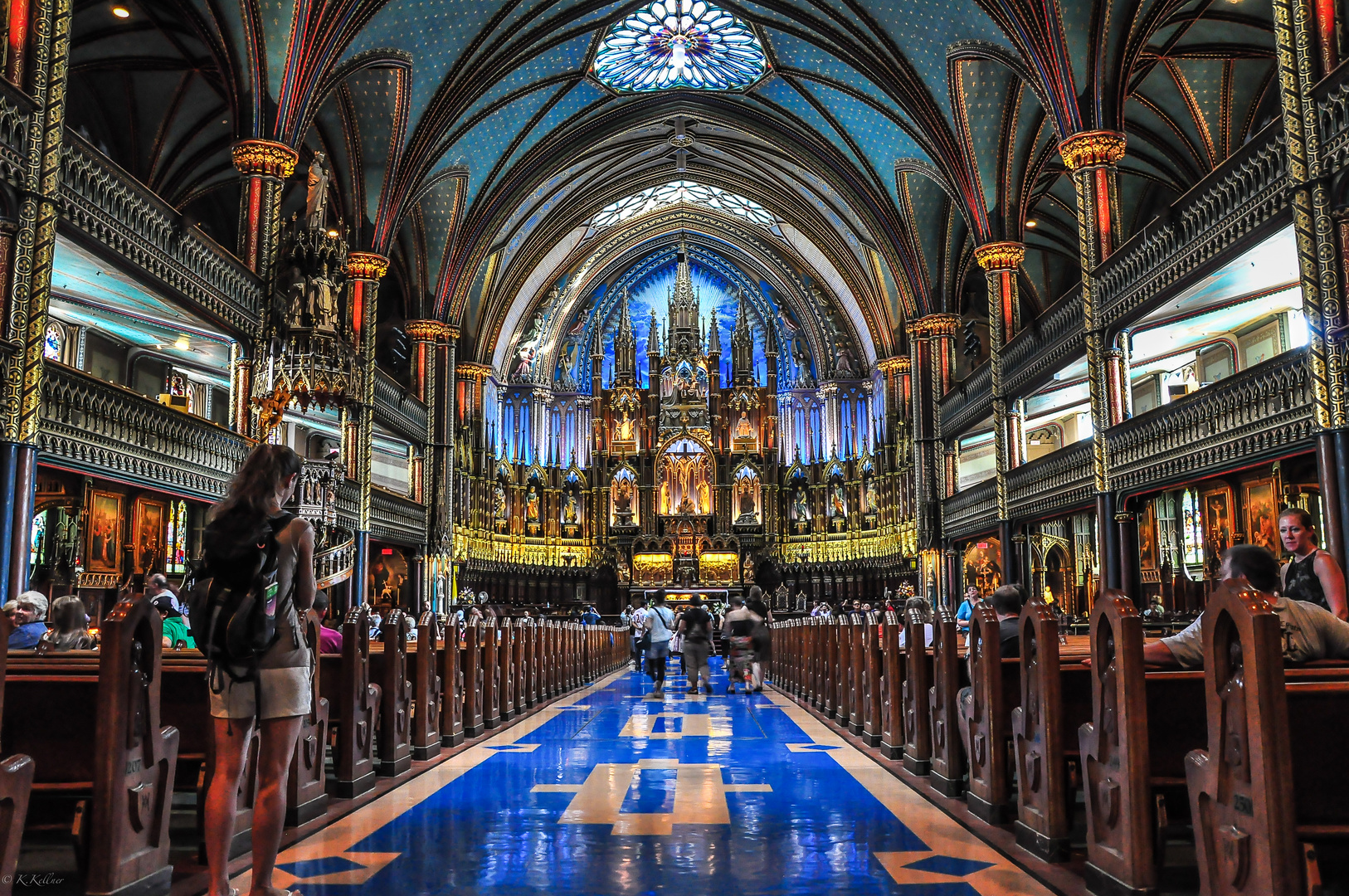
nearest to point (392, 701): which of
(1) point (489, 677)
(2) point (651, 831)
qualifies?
(2) point (651, 831)

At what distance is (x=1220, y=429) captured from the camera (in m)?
13.6

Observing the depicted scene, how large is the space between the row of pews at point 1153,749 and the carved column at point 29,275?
30.3ft

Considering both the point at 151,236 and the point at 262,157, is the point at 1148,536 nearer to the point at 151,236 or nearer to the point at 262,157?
the point at 262,157

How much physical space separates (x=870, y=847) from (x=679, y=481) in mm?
31686

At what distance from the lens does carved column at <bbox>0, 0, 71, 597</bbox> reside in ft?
34.6

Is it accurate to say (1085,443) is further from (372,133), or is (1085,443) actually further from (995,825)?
(372,133)

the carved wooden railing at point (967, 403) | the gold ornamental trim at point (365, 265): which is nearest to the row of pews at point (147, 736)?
the gold ornamental trim at point (365, 265)

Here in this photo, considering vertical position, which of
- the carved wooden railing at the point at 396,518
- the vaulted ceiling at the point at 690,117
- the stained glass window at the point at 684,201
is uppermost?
the stained glass window at the point at 684,201

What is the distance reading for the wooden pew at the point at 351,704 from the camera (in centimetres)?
617

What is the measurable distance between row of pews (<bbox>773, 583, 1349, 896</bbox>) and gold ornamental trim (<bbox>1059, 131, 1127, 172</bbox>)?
12762 millimetres

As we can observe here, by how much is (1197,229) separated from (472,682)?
11442 mm

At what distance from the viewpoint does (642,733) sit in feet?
31.6

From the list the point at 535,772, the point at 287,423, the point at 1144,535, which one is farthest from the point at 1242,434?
the point at 287,423

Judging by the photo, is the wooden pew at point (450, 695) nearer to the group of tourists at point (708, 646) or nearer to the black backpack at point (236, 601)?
the black backpack at point (236, 601)
